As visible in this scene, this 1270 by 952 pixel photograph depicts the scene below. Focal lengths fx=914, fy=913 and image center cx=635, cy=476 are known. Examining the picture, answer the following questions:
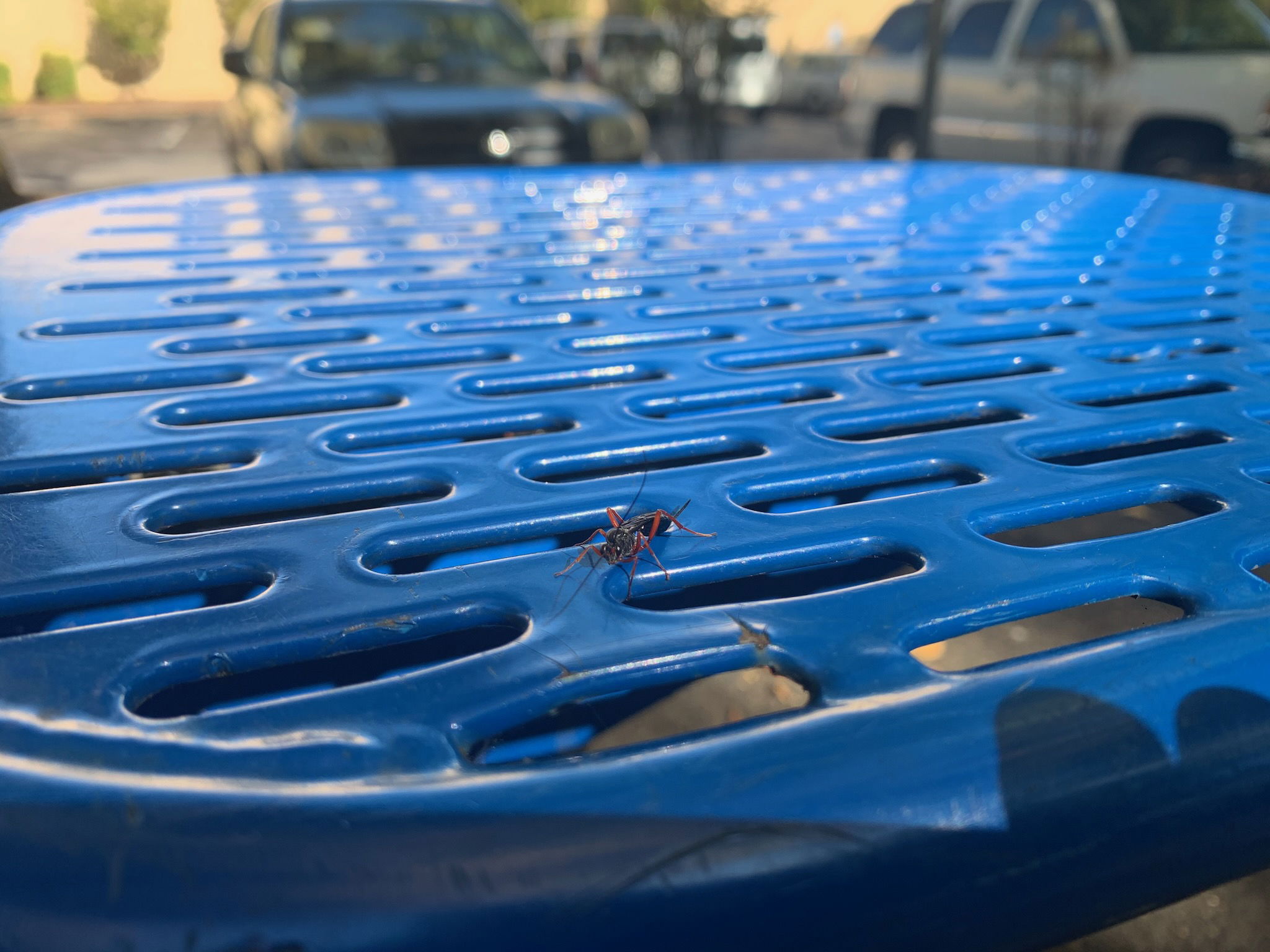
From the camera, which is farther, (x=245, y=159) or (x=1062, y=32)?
(x=1062, y=32)

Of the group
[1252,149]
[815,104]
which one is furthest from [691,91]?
[815,104]

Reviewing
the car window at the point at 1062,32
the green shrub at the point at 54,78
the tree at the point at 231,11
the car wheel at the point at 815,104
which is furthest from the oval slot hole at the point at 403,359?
the tree at the point at 231,11

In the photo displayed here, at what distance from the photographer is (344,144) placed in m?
5.72

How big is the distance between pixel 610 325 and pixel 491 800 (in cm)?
120

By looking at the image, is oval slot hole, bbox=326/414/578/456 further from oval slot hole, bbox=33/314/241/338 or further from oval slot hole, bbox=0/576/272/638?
oval slot hole, bbox=33/314/241/338

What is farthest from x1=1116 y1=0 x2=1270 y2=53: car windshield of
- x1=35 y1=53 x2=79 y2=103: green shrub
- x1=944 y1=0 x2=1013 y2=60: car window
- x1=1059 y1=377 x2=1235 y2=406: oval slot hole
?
x1=35 y1=53 x2=79 y2=103: green shrub

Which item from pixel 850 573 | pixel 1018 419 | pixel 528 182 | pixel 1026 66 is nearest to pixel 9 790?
pixel 850 573

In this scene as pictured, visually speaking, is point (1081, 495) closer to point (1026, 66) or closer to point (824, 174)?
point (824, 174)

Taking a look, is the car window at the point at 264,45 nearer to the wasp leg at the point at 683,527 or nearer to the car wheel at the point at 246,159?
the car wheel at the point at 246,159

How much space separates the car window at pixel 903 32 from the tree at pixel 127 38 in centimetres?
3160

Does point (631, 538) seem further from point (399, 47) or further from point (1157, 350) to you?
point (399, 47)

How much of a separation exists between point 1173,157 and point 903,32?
3.52 metres

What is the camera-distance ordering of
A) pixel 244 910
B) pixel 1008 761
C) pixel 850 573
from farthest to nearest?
1. pixel 850 573
2. pixel 1008 761
3. pixel 244 910

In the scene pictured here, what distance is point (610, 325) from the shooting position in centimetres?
167
